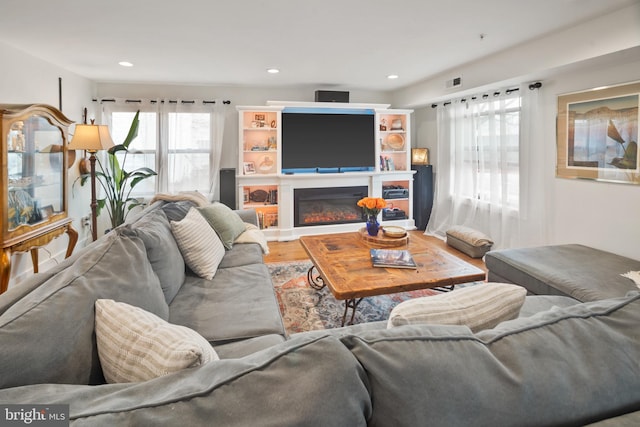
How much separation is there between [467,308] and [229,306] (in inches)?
49.0

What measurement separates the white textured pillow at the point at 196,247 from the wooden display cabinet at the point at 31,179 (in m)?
1.39

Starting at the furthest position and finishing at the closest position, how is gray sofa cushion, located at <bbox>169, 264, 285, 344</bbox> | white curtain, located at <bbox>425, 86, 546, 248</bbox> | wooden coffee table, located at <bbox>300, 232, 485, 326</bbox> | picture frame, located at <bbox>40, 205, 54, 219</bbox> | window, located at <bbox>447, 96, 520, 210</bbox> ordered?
window, located at <bbox>447, 96, 520, 210</bbox> < white curtain, located at <bbox>425, 86, 546, 248</bbox> < picture frame, located at <bbox>40, 205, 54, 219</bbox> < wooden coffee table, located at <bbox>300, 232, 485, 326</bbox> < gray sofa cushion, located at <bbox>169, 264, 285, 344</bbox>

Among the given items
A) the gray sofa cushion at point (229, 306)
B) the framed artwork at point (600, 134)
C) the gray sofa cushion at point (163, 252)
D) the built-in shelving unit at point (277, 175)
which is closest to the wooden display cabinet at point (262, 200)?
the built-in shelving unit at point (277, 175)

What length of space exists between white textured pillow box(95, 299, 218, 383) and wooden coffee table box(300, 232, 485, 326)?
1.32 metres

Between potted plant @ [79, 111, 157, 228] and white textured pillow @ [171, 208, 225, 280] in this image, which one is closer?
white textured pillow @ [171, 208, 225, 280]

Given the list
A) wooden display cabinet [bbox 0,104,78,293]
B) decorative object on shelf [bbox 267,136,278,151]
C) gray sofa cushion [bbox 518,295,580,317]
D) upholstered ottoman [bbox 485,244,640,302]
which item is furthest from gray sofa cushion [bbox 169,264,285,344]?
decorative object on shelf [bbox 267,136,278,151]

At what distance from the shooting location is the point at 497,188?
172 inches

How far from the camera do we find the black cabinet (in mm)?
5773

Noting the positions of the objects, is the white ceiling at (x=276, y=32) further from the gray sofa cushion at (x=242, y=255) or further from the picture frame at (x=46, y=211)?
the gray sofa cushion at (x=242, y=255)

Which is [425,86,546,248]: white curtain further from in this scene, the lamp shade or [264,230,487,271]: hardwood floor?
the lamp shade

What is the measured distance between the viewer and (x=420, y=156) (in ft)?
19.5

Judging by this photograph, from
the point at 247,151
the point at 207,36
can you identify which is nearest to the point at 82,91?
the point at 247,151

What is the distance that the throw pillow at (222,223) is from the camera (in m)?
2.89

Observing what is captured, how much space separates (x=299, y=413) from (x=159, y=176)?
5284mm
